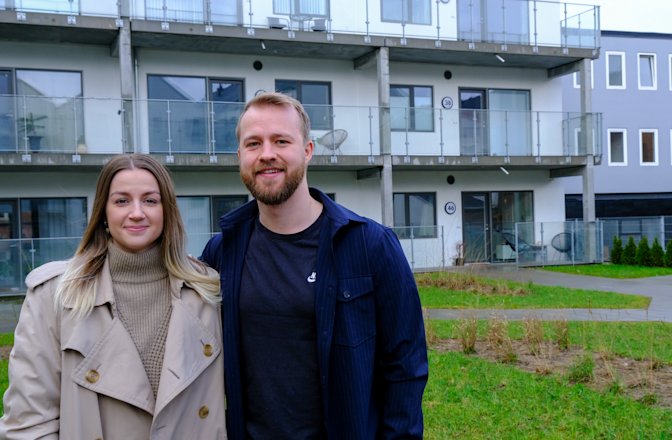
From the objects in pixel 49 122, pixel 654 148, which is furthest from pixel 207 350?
pixel 654 148

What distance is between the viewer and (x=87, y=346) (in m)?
2.45

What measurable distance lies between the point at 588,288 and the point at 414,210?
7.10m

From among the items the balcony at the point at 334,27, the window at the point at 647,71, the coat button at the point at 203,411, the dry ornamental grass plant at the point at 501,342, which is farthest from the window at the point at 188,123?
the window at the point at 647,71

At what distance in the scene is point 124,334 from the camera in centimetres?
254

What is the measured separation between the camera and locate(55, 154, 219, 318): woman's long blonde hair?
268 cm

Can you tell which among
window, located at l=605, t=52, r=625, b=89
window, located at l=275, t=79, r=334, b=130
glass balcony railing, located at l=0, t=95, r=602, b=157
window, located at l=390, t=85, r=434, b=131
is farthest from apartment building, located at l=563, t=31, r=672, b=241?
window, located at l=275, t=79, r=334, b=130

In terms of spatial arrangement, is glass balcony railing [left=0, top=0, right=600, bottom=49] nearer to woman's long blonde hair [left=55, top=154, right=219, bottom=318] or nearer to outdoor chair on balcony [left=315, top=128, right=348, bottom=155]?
outdoor chair on balcony [left=315, top=128, right=348, bottom=155]

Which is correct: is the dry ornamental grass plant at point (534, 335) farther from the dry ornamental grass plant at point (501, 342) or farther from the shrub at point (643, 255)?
the shrub at point (643, 255)

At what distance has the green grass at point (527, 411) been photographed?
5.07 metres

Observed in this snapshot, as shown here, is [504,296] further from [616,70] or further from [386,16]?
[616,70]

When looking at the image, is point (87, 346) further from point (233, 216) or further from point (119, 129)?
point (119, 129)

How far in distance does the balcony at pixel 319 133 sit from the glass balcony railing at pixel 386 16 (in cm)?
210

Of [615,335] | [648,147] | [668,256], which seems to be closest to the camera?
[615,335]

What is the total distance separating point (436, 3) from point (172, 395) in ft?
63.5
